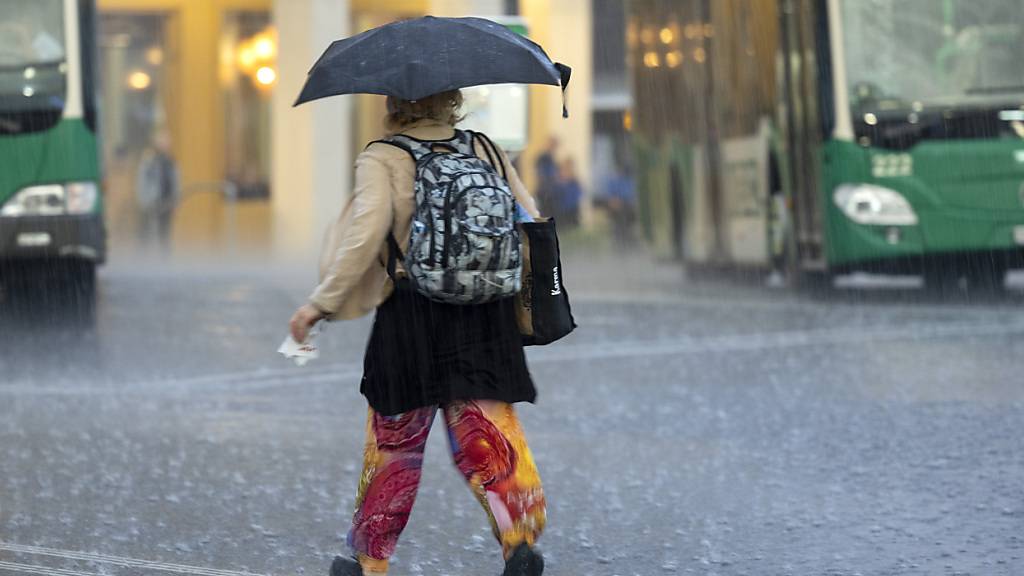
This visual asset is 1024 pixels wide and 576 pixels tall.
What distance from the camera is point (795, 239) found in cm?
1638

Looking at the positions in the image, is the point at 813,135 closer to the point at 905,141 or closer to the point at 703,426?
the point at 905,141

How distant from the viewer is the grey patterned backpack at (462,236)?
4734mm

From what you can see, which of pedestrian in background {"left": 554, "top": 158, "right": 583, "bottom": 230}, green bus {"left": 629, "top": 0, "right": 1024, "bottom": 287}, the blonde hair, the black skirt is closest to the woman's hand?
the black skirt

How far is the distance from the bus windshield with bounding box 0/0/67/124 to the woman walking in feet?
30.3

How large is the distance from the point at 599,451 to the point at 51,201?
22.0 ft

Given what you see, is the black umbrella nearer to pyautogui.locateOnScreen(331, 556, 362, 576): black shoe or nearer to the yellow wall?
pyautogui.locateOnScreen(331, 556, 362, 576): black shoe

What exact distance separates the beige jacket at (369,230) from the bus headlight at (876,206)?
1050 centimetres

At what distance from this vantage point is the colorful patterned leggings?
4.88 metres

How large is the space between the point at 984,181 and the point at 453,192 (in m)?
10.9

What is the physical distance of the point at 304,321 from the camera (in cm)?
487

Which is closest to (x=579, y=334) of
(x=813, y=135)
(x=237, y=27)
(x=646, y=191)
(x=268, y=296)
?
(x=813, y=135)

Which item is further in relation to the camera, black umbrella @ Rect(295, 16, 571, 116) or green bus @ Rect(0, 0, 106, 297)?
green bus @ Rect(0, 0, 106, 297)

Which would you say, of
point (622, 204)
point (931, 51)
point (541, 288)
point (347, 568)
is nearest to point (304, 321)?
point (541, 288)

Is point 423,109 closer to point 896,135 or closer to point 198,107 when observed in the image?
point 896,135
